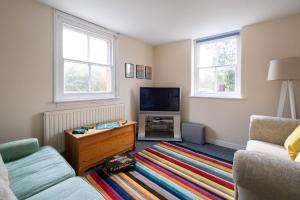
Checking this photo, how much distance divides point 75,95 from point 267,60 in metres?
3.32

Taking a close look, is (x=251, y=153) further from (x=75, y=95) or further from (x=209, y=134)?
(x=75, y=95)

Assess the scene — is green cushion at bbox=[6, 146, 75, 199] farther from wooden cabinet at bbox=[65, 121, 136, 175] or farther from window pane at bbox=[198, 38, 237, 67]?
window pane at bbox=[198, 38, 237, 67]

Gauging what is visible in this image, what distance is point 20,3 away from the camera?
1918 mm

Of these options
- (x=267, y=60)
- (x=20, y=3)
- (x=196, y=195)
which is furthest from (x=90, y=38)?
(x=267, y=60)

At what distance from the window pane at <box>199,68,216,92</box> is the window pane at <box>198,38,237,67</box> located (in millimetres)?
140

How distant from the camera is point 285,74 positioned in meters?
2.03

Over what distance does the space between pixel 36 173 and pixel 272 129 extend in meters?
2.71

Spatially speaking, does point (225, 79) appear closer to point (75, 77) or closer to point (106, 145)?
point (106, 145)

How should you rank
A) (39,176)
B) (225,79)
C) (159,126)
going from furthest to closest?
(159,126), (225,79), (39,176)

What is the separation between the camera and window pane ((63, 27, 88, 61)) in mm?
2430

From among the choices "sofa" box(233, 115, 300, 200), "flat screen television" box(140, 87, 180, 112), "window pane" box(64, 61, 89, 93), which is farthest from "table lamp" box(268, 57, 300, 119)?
"window pane" box(64, 61, 89, 93)

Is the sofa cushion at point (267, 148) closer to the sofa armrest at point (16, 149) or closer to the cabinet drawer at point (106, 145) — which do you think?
the cabinet drawer at point (106, 145)

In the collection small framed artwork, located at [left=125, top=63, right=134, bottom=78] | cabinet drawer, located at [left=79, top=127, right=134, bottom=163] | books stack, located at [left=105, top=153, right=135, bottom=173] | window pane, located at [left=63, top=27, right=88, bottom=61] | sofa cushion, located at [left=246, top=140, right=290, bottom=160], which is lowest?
books stack, located at [left=105, top=153, right=135, bottom=173]

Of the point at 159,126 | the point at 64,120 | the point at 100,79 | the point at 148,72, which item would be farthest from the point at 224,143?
the point at 64,120
